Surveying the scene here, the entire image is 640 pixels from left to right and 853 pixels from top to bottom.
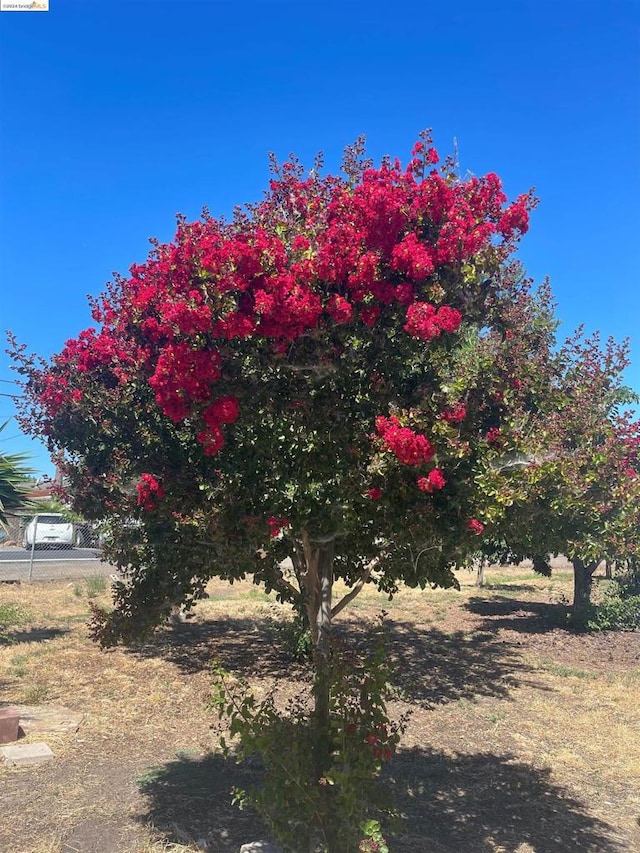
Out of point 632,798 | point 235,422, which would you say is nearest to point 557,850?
point 632,798

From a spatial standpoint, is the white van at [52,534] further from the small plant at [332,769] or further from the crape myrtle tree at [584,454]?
the small plant at [332,769]

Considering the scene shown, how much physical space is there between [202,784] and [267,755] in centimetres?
237

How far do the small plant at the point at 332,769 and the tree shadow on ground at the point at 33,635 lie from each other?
8224 millimetres

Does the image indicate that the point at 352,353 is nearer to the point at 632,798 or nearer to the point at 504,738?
the point at 632,798

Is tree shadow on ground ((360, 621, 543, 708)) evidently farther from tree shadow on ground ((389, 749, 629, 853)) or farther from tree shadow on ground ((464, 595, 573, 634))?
tree shadow on ground ((389, 749, 629, 853))

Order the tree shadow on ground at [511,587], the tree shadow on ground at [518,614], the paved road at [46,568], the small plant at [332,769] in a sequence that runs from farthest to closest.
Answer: the tree shadow on ground at [511,587] → the paved road at [46,568] → the tree shadow on ground at [518,614] → the small plant at [332,769]

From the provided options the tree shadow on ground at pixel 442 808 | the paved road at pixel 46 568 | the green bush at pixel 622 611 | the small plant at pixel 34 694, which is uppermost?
the green bush at pixel 622 611

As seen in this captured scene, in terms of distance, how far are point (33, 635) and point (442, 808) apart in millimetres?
8222

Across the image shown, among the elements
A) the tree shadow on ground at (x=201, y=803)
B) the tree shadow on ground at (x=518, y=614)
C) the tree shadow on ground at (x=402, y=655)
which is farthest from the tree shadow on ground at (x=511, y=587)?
the tree shadow on ground at (x=201, y=803)

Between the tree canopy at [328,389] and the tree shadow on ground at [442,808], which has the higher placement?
the tree canopy at [328,389]

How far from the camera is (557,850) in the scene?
4500 millimetres

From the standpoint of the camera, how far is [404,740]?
22.8 ft

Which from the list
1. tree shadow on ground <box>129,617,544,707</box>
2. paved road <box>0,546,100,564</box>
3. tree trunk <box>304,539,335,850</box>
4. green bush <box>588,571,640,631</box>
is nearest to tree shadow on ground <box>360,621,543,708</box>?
tree shadow on ground <box>129,617,544,707</box>

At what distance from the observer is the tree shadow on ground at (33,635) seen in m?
10.6
